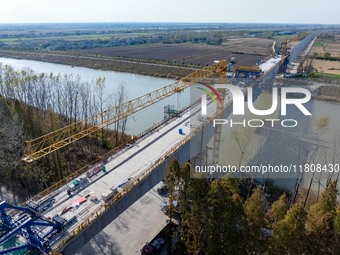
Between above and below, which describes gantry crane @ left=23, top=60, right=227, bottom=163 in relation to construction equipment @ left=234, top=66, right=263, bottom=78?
below

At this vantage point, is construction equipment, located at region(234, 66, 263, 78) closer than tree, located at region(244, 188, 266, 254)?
No

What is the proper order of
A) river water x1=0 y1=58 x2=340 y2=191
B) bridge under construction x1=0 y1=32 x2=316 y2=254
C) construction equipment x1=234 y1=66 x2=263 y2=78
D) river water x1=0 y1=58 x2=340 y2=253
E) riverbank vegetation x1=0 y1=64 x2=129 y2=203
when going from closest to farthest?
1. bridge under construction x1=0 y1=32 x2=316 y2=254
2. riverbank vegetation x1=0 y1=64 x2=129 y2=203
3. river water x1=0 y1=58 x2=340 y2=253
4. river water x1=0 y1=58 x2=340 y2=191
5. construction equipment x1=234 y1=66 x2=263 y2=78

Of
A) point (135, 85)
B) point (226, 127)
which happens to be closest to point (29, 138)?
point (226, 127)

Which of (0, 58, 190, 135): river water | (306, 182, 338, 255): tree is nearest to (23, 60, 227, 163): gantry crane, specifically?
(0, 58, 190, 135): river water

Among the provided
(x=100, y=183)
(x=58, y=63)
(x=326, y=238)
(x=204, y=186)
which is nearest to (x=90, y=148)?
(x=100, y=183)

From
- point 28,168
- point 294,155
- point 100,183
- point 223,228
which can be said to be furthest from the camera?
point 294,155

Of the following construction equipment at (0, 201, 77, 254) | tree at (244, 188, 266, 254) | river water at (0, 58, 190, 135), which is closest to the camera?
construction equipment at (0, 201, 77, 254)

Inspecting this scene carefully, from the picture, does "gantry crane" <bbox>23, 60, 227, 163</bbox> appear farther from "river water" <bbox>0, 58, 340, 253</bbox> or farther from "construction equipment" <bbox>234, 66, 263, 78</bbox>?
"construction equipment" <bbox>234, 66, 263, 78</bbox>

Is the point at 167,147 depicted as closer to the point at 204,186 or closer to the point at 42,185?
the point at 204,186

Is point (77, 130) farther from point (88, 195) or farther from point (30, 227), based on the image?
point (30, 227)

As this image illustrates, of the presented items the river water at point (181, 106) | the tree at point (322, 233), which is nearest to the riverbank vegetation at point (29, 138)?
the river water at point (181, 106)

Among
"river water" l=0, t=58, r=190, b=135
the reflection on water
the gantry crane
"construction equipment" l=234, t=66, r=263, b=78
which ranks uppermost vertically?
"construction equipment" l=234, t=66, r=263, b=78
